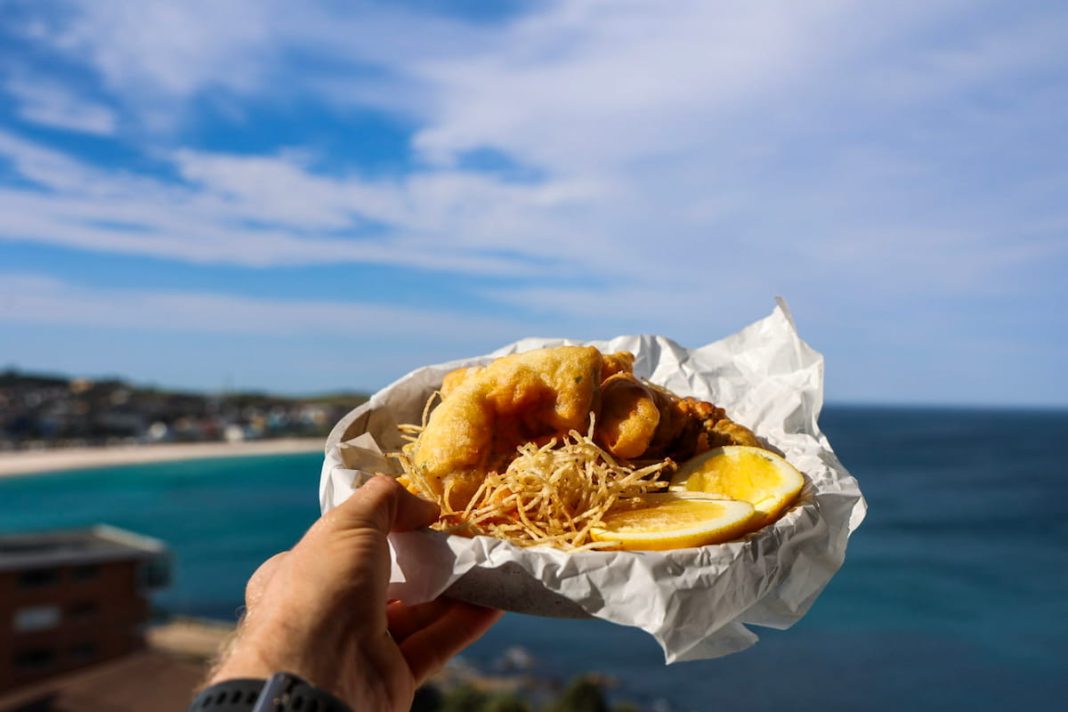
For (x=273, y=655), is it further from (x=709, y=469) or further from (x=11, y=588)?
(x=11, y=588)

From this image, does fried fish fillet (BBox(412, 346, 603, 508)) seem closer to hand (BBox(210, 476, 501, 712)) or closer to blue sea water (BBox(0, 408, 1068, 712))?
hand (BBox(210, 476, 501, 712))

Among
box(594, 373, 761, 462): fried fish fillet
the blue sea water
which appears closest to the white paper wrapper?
box(594, 373, 761, 462): fried fish fillet

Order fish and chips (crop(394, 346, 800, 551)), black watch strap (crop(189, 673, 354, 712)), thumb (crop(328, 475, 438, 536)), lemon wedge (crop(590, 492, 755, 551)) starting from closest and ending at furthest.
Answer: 1. black watch strap (crop(189, 673, 354, 712))
2. thumb (crop(328, 475, 438, 536))
3. lemon wedge (crop(590, 492, 755, 551))
4. fish and chips (crop(394, 346, 800, 551))

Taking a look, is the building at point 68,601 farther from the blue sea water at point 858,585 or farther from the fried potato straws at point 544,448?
the fried potato straws at point 544,448

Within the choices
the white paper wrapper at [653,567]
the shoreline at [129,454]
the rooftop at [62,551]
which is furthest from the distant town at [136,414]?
the white paper wrapper at [653,567]

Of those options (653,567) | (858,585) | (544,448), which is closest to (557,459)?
(544,448)

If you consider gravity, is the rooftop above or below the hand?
below

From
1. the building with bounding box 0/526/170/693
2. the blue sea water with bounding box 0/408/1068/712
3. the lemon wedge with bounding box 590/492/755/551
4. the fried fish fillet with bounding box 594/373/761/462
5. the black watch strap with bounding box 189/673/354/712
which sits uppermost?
the fried fish fillet with bounding box 594/373/761/462
